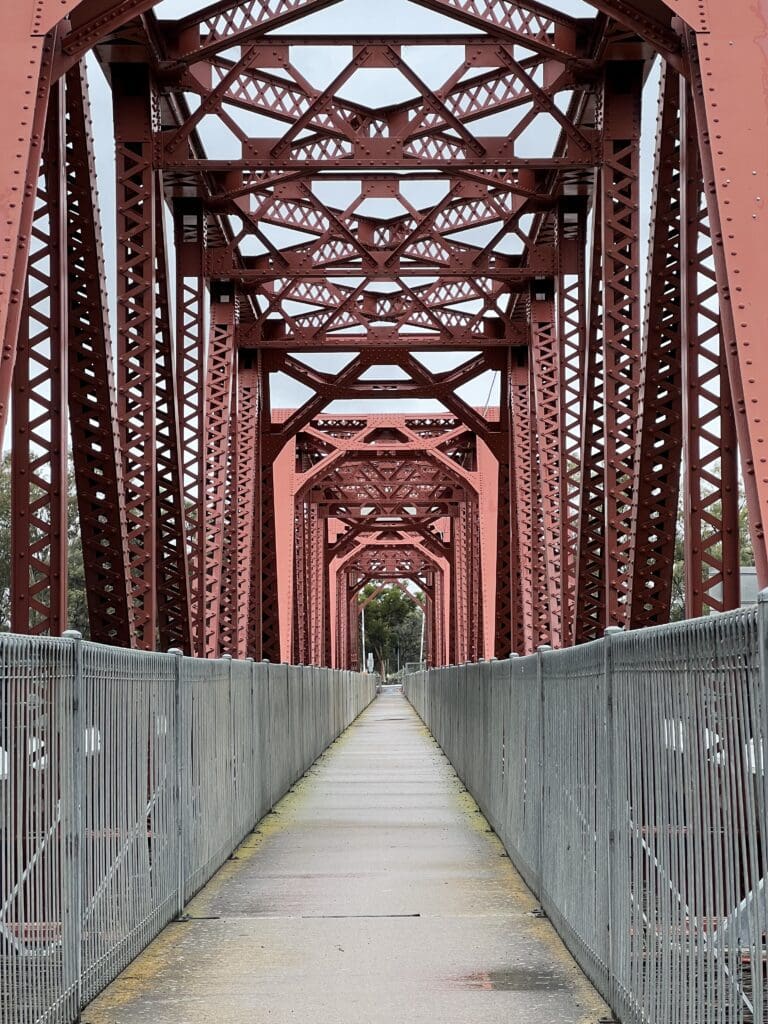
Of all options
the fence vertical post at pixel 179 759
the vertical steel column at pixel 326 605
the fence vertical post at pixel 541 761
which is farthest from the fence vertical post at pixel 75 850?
the vertical steel column at pixel 326 605

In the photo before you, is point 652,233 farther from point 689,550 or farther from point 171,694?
point 171,694

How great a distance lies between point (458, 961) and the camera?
27.3ft

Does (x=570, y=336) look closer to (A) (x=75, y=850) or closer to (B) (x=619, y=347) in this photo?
(B) (x=619, y=347)

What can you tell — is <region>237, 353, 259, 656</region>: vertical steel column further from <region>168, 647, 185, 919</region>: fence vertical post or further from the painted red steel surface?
<region>168, 647, 185, 919</region>: fence vertical post

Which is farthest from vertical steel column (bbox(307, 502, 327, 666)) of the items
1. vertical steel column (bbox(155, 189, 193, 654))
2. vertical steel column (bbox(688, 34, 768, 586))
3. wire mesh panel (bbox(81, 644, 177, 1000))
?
vertical steel column (bbox(688, 34, 768, 586))

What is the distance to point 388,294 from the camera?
88.9 feet

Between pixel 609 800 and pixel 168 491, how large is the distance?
1126 centimetres

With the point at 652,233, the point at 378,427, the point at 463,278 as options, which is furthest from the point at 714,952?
the point at 378,427

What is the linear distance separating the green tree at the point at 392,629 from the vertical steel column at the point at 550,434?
121092 mm

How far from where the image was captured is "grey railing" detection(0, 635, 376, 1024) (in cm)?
619

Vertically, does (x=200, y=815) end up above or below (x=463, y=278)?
below

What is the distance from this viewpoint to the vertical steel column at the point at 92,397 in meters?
12.8

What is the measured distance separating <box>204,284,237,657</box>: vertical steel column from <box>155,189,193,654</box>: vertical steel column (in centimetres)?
243

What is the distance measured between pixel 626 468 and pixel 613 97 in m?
4.08
